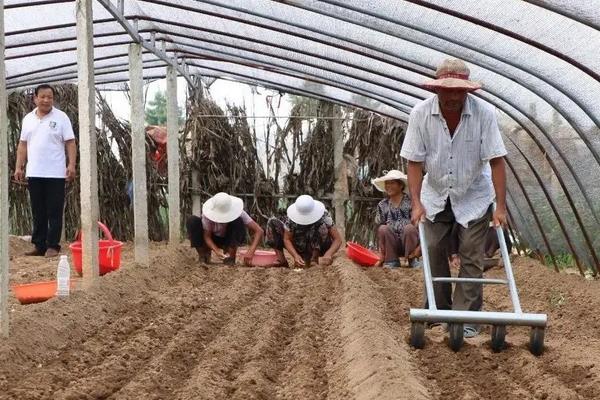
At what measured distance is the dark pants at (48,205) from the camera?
32.9ft

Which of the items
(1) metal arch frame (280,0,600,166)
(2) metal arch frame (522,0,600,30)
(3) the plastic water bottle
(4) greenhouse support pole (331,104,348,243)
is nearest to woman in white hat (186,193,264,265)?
(1) metal arch frame (280,0,600,166)

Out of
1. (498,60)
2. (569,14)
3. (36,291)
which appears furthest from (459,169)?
(36,291)

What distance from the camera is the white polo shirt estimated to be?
9.95m

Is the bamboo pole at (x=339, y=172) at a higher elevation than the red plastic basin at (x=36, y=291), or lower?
higher

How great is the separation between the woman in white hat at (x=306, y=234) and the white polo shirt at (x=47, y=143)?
92.7 inches

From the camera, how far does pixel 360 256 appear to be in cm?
1128

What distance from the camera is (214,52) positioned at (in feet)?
38.0

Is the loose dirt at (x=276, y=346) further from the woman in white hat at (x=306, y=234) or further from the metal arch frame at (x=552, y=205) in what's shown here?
the woman in white hat at (x=306, y=234)

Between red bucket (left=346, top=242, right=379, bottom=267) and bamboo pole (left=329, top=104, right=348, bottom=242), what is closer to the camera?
red bucket (left=346, top=242, right=379, bottom=267)

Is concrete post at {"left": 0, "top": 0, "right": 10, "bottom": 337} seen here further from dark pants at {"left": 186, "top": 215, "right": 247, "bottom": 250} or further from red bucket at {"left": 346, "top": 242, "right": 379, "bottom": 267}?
red bucket at {"left": 346, "top": 242, "right": 379, "bottom": 267}

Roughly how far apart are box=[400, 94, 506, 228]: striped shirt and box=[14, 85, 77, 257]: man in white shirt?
5020 mm

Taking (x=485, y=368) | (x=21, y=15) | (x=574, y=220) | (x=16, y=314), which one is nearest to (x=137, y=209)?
(x=21, y=15)

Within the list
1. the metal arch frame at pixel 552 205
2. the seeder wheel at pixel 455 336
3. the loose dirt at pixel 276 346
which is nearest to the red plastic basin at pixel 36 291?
the loose dirt at pixel 276 346

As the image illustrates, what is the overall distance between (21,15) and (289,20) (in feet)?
8.72
